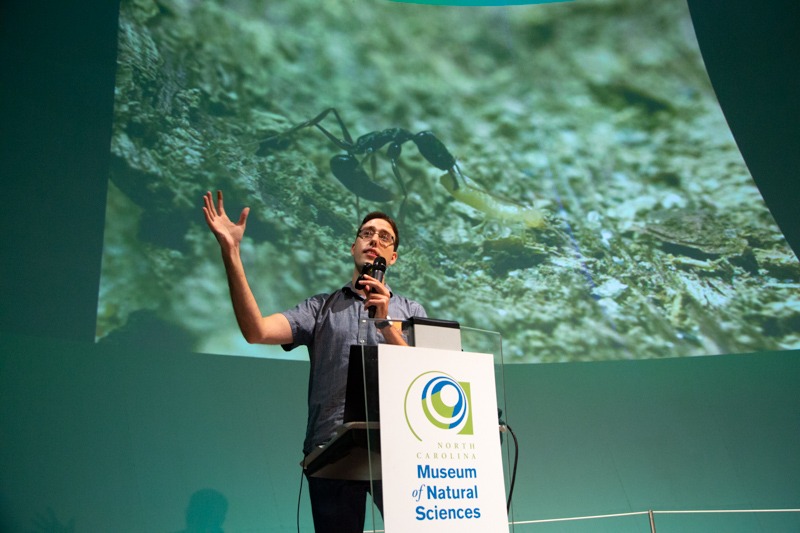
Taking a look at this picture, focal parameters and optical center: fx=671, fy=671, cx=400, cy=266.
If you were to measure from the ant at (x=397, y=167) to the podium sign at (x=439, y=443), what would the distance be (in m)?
3.46

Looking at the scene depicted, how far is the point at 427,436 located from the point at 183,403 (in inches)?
102

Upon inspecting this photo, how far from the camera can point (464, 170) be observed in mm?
5109

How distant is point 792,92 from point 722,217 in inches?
46.9

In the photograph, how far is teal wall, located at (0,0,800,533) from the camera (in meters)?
3.10

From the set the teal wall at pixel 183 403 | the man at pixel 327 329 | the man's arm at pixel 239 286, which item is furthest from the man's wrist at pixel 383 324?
the teal wall at pixel 183 403

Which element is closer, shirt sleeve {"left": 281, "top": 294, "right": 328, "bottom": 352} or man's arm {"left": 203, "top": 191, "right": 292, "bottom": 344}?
man's arm {"left": 203, "top": 191, "right": 292, "bottom": 344}

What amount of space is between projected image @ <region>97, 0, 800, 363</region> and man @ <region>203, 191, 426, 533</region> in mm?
2094

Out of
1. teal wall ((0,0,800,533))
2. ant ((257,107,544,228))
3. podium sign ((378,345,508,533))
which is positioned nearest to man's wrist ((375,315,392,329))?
podium sign ((378,345,508,533))

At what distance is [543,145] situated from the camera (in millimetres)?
5316

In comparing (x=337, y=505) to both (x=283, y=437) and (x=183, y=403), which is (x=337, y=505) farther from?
(x=283, y=437)

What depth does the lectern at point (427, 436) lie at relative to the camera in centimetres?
124

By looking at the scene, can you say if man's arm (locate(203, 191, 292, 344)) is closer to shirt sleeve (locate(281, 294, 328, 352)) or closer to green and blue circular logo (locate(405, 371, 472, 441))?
shirt sleeve (locate(281, 294, 328, 352))

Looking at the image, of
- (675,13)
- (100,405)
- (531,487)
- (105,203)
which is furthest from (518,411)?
(675,13)

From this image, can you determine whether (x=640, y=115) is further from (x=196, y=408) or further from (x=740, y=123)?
(x=196, y=408)
